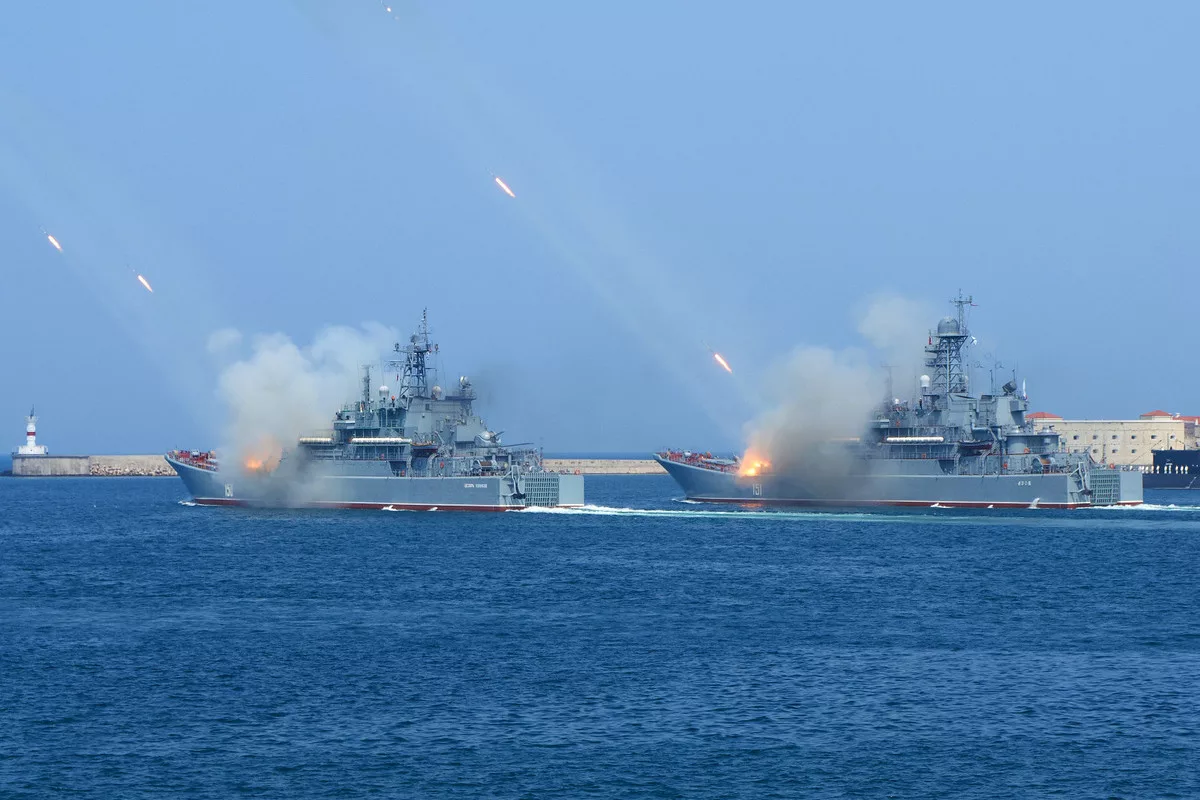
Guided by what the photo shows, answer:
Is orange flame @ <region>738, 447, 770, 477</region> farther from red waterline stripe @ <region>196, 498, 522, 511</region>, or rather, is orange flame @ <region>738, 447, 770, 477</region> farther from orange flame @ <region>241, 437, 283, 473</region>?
orange flame @ <region>241, 437, 283, 473</region>

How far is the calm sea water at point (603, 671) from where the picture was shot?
2439 cm

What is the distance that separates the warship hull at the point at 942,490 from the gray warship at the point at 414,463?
15.8 meters

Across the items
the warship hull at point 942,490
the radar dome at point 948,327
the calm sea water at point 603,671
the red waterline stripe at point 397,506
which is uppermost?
the radar dome at point 948,327

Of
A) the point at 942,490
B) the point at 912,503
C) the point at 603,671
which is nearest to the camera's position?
the point at 603,671

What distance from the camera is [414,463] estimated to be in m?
84.7

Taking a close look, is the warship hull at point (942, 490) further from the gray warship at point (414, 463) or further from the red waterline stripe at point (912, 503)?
the gray warship at point (414, 463)

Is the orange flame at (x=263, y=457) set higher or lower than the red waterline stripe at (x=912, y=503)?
higher

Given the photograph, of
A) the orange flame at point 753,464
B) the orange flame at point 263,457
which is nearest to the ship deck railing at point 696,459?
the orange flame at point 753,464

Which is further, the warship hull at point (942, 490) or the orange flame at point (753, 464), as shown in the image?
the orange flame at point (753, 464)

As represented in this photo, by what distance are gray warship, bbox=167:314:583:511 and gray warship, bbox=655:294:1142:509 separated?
58.8 feet

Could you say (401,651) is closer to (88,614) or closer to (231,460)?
(88,614)

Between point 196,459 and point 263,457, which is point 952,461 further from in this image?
point 196,459

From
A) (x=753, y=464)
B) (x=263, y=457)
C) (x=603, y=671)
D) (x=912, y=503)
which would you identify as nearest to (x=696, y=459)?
(x=753, y=464)

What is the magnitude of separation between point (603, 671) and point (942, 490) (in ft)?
193
